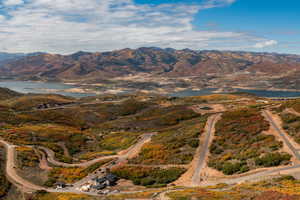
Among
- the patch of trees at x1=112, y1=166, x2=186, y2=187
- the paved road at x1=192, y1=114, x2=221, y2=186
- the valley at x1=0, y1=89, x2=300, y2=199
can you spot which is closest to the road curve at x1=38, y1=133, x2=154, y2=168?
the valley at x1=0, y1=89, x2=300, y2=199

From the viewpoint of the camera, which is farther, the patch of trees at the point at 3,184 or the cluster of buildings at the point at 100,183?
the cluster of buildings at the point at 100,183

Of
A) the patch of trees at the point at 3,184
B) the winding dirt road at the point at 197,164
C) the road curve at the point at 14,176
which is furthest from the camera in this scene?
the road curve at the point at 14,176

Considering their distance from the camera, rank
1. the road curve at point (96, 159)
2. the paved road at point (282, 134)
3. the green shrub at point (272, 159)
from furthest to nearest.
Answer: the road curve at point (96, 159)
the paved road at point (282, 134)
the green shrub at point (272, 159)

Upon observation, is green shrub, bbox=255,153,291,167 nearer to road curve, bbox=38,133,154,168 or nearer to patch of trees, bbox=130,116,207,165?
patch of trees, bbox=130,116,207,165

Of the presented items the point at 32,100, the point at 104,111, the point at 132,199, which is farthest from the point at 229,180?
the point at 32,100

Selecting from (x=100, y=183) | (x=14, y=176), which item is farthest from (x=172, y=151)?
(x=14, y=176)

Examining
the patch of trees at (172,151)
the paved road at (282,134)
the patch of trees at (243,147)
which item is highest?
the paved road at (282,134)

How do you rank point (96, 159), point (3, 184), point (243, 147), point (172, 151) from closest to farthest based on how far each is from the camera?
point (3, 184), point (243, 147), point (172, 151), point (96, 159)

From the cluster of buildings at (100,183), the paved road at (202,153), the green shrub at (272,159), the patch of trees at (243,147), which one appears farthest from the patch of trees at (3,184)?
the green shrub at (272,159)

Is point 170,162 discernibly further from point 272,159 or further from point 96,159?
point 96,159

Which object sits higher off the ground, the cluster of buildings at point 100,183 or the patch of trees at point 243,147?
the patch of trees at point 243,147

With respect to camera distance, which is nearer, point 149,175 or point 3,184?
point 3,184

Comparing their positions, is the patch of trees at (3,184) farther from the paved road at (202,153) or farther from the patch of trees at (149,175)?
the paved road at (202,153)
